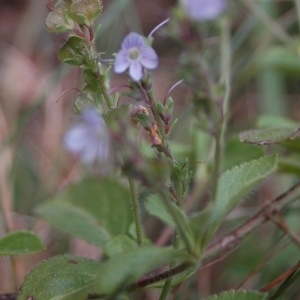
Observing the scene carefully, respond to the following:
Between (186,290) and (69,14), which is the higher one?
(69,14)

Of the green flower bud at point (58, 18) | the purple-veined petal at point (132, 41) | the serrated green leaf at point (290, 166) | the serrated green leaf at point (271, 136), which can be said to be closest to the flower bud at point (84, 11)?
the green flower bud at point (58, 18)

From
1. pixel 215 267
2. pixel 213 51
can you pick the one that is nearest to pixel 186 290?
pixel 215 267

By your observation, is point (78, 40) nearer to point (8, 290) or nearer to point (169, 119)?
point (169, 119)

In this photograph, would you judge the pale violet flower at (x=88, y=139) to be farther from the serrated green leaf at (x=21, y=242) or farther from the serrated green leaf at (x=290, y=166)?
the serrated green leaf at (x=290, y=166)

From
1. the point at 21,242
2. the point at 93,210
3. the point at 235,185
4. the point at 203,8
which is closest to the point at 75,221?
the point at 93,210

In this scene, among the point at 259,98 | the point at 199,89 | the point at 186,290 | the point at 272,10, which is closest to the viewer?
the point at 199,89

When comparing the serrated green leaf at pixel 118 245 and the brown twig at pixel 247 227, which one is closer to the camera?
the brown twig at pixel 247 227
